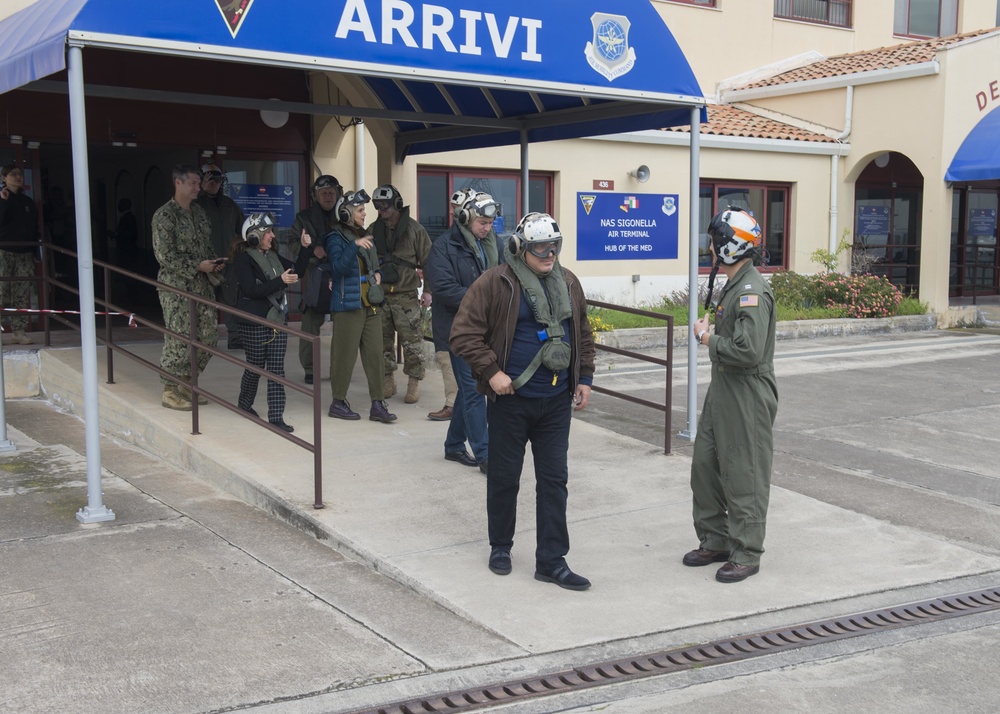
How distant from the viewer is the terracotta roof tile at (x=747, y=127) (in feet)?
55.8

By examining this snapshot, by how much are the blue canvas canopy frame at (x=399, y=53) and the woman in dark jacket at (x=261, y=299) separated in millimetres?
1301

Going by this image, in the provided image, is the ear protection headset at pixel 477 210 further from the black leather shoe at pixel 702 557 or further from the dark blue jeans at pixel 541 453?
the black leather shoe at pixel 702 557

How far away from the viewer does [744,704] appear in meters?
4.09

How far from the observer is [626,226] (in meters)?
15.8

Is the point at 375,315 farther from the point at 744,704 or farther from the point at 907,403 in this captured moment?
the point at 907,403

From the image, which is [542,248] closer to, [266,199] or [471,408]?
[471,408]

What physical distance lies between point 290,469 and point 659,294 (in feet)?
33.9

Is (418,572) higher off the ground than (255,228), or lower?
lower

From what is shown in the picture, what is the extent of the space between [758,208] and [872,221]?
3288 millimetres

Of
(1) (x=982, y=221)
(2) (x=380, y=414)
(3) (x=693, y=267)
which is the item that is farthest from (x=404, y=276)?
(1) (x=982, y=221)

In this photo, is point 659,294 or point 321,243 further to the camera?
point 659,294

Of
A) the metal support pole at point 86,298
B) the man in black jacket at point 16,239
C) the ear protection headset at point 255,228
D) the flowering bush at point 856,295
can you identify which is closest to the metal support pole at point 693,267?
the ear protection headset at point 255,228

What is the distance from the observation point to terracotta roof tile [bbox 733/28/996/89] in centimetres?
1728

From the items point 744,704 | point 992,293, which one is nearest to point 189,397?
point 744,704
